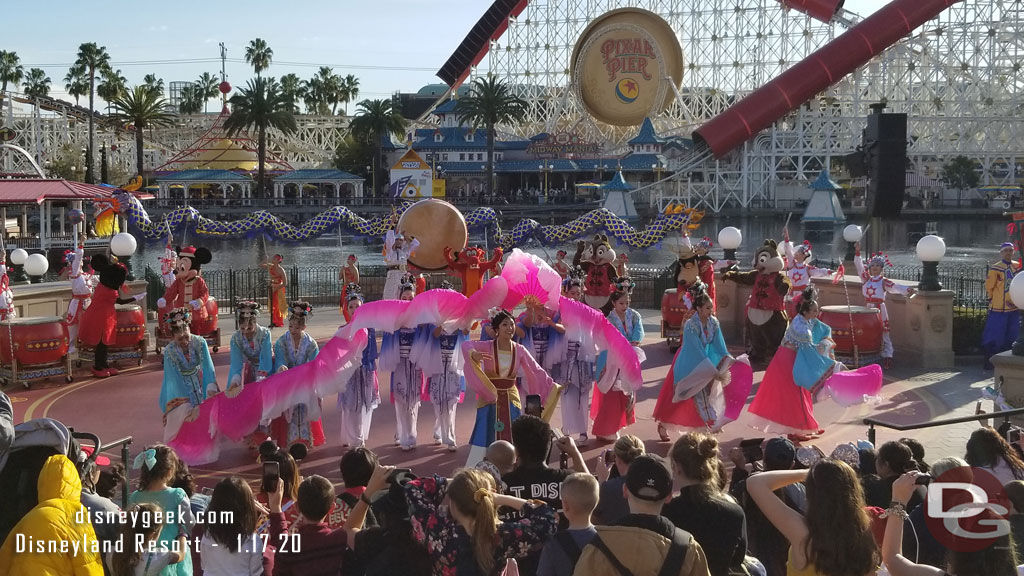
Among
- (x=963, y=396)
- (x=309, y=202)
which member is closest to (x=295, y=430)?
(x=963, y=396)

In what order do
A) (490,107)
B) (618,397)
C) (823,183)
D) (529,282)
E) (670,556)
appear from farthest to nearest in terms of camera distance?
(490,107) < (823,183) < (618,397) < (529,282) < (670,556)

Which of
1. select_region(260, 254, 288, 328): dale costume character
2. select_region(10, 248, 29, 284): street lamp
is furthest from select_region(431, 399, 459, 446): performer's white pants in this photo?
select_region(10, 248, 29, 284): street lamp

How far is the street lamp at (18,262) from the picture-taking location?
17.6m

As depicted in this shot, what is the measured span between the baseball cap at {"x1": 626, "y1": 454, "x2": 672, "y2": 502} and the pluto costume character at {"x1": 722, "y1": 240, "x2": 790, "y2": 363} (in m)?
10.4

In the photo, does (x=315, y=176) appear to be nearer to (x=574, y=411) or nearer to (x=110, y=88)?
(x=110, y=88)

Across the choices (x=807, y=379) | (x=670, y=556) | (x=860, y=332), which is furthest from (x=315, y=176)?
(x=670, y=556)

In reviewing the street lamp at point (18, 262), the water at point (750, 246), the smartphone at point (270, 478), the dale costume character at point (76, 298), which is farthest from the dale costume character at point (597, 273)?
the water at point (750, 246)

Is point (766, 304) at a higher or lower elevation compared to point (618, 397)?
higher

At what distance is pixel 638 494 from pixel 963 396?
395 inches

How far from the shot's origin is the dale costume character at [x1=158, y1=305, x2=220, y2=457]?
9.45 m

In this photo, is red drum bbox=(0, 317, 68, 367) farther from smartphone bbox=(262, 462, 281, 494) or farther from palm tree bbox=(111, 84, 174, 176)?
palm tree bbox=(111, 84, 174, 176)

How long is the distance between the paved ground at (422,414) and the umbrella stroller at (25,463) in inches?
181

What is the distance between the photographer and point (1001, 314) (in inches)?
574

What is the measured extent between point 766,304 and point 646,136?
176 feet
